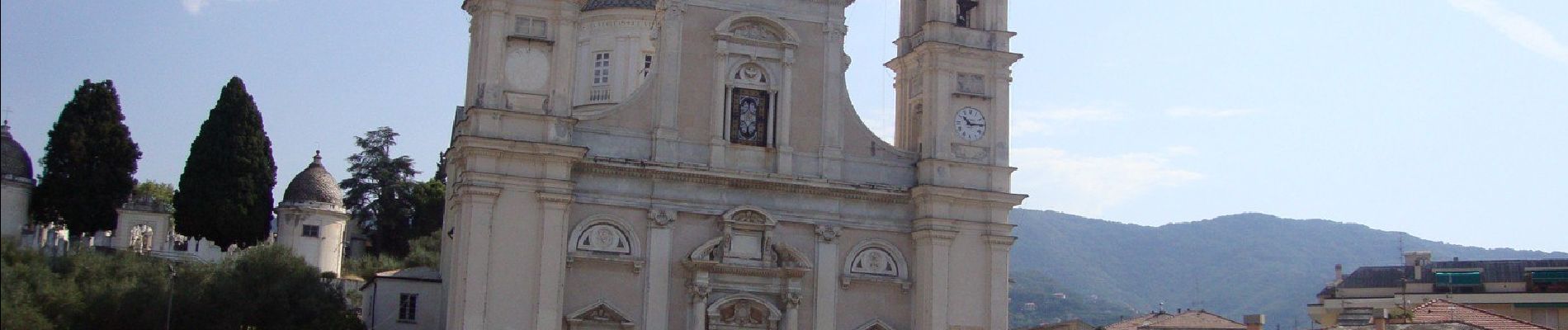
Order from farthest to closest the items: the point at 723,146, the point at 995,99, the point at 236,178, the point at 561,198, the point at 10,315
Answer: the point at 236,178 < the point at 995,99 < the point at 723,146 < the point at 561,198 < the point at 10,315

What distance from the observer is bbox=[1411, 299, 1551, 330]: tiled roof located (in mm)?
41875

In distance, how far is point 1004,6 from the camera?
1391 inches

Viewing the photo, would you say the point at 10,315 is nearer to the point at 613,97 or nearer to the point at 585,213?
the point at 585,213

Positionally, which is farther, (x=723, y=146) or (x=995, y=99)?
(x=995, y=99)

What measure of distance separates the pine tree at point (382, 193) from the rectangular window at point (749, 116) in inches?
952

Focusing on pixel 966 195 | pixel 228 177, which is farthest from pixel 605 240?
pixel 228 177

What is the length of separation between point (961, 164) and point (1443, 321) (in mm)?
14869

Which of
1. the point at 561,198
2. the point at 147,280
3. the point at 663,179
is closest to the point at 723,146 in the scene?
the point at 663,179

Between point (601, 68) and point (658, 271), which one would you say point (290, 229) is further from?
point (658, 271)

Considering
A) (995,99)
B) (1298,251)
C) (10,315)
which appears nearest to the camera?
(10,315)

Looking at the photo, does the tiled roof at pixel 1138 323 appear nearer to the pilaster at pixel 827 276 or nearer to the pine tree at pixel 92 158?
the pilaster at pixel 827 276

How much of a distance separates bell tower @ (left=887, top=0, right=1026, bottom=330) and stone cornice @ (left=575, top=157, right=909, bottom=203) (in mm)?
798

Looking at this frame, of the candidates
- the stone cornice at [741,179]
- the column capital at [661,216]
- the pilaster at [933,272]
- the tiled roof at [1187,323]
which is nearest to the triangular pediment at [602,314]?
the column capital at [661,216]

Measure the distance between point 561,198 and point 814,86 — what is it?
6010mm
